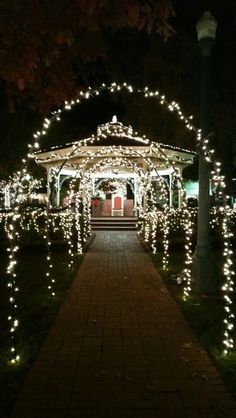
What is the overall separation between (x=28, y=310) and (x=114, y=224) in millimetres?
15998

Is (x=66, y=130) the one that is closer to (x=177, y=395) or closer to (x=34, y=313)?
(x=34, y=313)

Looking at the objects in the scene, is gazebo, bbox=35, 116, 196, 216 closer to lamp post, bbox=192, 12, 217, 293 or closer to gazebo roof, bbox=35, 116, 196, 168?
gazebo roof, bbox=35, 116, 196, 168

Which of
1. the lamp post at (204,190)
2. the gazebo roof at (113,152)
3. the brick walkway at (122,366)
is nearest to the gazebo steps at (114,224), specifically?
the gazebo roof at (113,152)

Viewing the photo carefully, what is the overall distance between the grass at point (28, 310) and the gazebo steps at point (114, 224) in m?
8.77

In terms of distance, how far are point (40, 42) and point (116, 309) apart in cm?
452

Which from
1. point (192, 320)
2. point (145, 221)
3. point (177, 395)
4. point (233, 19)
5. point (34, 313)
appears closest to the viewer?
point (177, 395)

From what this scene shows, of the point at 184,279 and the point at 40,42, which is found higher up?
the point at 40,42

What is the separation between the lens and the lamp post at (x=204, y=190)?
9336 mm

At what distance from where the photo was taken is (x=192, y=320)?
7566mm

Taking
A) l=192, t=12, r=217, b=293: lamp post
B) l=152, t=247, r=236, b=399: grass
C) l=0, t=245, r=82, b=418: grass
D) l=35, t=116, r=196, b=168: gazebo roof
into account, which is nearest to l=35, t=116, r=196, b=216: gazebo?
l=35, t=116, r=196, b=168: gazebo roof

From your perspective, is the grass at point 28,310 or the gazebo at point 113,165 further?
the gazebo at point 113,165

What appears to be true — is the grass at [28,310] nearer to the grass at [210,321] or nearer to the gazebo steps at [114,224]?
the grass at [210,321]

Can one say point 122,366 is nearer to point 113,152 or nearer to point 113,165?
point 113,152

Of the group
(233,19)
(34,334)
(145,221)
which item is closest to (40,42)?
(34,334)
